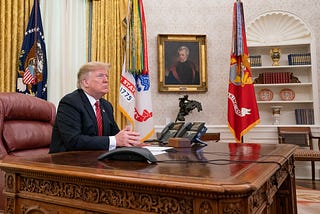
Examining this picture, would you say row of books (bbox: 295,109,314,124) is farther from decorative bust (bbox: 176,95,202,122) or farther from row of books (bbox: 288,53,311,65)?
decorative bust (bbox: 176,95,202,122)

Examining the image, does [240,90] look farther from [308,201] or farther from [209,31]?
[308,201]

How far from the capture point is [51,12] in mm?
4023

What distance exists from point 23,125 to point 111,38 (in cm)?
274

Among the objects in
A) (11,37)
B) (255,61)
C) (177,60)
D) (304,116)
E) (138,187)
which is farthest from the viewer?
(177,60)

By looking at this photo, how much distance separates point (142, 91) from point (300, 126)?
102 inches

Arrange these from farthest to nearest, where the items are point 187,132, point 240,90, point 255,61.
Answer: point 255,61 → point 240,90 → point 187,132

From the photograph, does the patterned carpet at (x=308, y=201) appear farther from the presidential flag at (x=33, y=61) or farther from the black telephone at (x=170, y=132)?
the presidential flag at (x=33, y=61)

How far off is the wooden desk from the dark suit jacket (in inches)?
23.5

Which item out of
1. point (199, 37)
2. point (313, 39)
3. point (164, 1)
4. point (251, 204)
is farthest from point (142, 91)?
point (251, 204)

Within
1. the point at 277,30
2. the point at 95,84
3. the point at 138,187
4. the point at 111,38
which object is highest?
the point at 277,30

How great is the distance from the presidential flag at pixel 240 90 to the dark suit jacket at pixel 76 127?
8.86ft

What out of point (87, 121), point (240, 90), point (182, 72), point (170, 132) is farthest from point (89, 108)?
point (182, 72)

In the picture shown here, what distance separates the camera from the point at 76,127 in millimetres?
1921

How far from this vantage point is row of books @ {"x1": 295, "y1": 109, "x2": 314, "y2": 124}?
4699 mm
